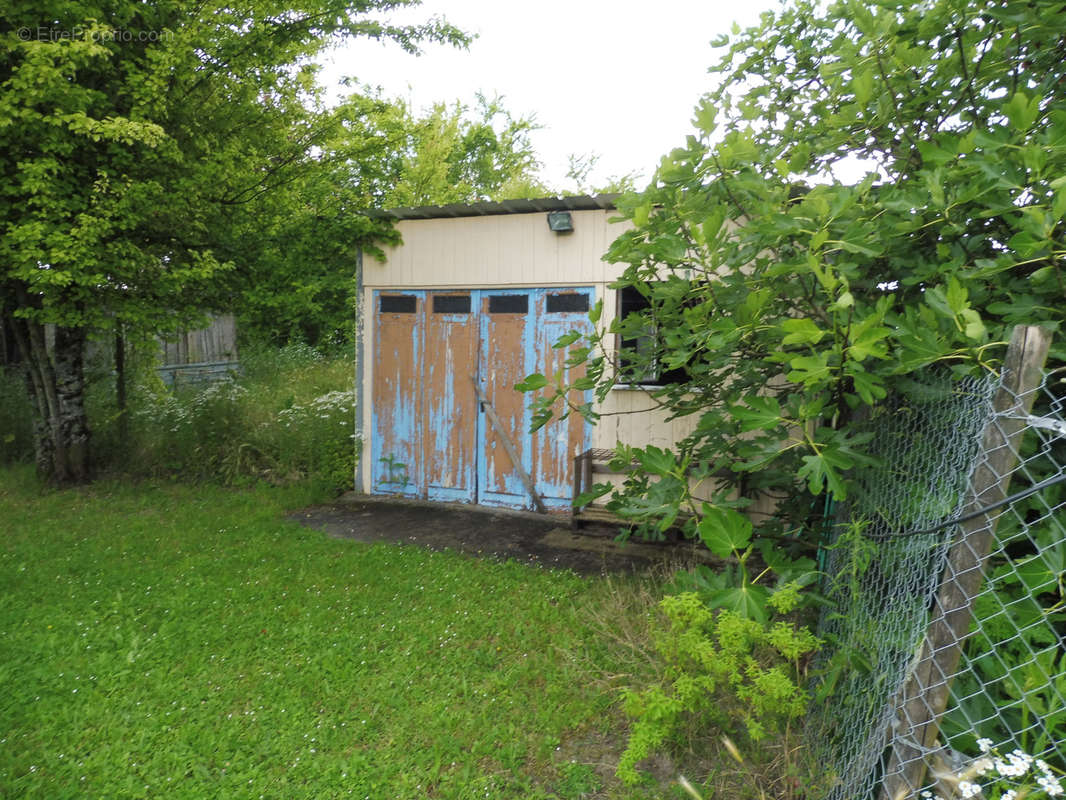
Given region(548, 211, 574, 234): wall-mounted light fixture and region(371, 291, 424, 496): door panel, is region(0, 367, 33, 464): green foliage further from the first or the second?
region(548, 211, 574, 234): wall-mounted light fixture

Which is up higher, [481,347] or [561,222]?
[561,222]

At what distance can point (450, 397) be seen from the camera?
7121 mm

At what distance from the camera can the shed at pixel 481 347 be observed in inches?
252

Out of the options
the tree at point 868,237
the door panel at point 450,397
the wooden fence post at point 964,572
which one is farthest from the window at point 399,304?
the wooden fence post at point 964,572

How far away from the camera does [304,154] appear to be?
26.0 ft

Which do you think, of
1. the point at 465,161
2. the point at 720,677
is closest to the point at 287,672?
the point at 720,677

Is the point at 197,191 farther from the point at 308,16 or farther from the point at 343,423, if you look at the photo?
the point at 343,423

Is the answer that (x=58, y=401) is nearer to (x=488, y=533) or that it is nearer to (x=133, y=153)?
(x=133, y=153)

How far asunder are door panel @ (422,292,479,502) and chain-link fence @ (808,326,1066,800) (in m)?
5.14

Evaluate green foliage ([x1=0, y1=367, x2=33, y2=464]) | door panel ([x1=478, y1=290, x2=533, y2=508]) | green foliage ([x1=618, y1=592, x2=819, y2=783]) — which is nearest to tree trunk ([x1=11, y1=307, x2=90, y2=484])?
green foliage ([x1=0, y1=367, x2=33, y2=464])

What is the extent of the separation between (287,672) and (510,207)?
4.67 meters

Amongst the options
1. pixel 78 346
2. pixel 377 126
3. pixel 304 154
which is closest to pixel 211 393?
pixel 78 346

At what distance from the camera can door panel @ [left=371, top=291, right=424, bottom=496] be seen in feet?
23.9

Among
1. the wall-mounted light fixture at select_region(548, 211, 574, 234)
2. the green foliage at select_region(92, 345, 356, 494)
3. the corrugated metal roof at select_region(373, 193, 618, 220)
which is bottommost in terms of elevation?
the green foliage at select_region(92, 345, 356, 494)
